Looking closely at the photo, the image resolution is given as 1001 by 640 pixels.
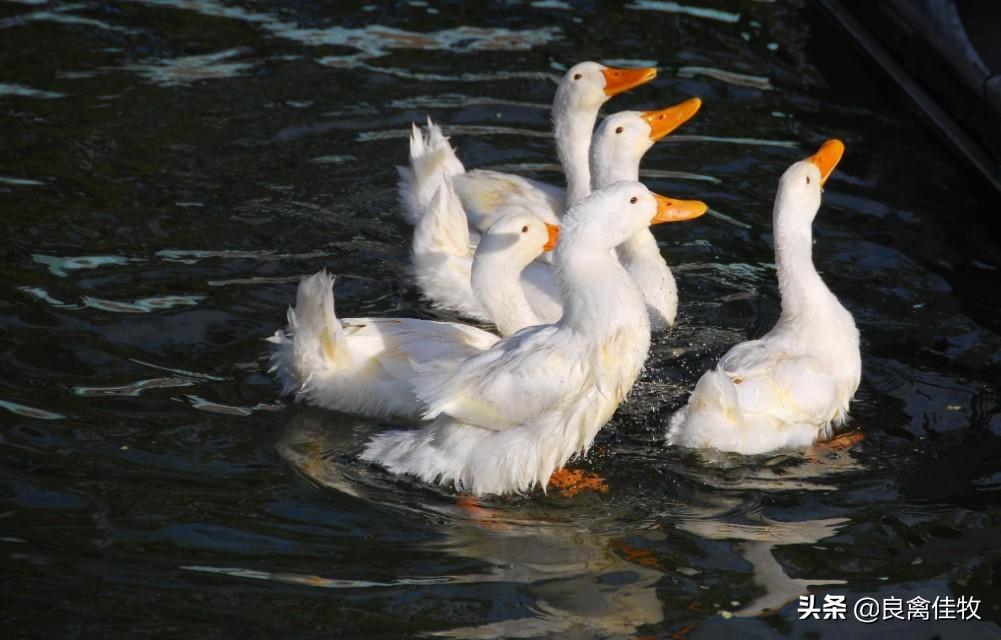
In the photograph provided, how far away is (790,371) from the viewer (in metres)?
6.06

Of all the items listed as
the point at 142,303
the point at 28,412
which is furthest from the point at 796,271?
the point at 28,412

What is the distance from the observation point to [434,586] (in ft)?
15.9

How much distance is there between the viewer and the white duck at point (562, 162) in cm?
793

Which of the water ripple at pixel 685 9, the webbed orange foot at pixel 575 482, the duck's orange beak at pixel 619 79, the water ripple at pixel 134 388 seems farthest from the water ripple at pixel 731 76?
the water ripple at pixel 134 388

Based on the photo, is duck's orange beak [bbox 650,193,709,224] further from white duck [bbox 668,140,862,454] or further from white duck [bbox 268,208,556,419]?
white duck [bbox 268,208,556,419]

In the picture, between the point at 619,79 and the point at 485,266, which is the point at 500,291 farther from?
the point at 619,79

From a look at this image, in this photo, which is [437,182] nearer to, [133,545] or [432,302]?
[432,302]

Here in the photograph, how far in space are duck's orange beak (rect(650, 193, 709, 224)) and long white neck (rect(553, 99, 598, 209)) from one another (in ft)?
6.12

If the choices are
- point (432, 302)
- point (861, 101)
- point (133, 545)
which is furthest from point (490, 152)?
point (133, 545)

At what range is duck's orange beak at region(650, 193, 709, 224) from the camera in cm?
601

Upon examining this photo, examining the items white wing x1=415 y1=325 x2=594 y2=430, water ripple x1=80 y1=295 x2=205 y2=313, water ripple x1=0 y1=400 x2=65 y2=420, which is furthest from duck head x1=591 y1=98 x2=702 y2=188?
water ripple x1=0 y1=400 x2=65 y2=420

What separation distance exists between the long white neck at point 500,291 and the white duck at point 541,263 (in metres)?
0.49

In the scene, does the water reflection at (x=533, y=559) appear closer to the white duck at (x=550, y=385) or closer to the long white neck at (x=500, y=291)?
the white duck at (x=550, y=385)

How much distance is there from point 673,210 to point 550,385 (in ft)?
3.75
